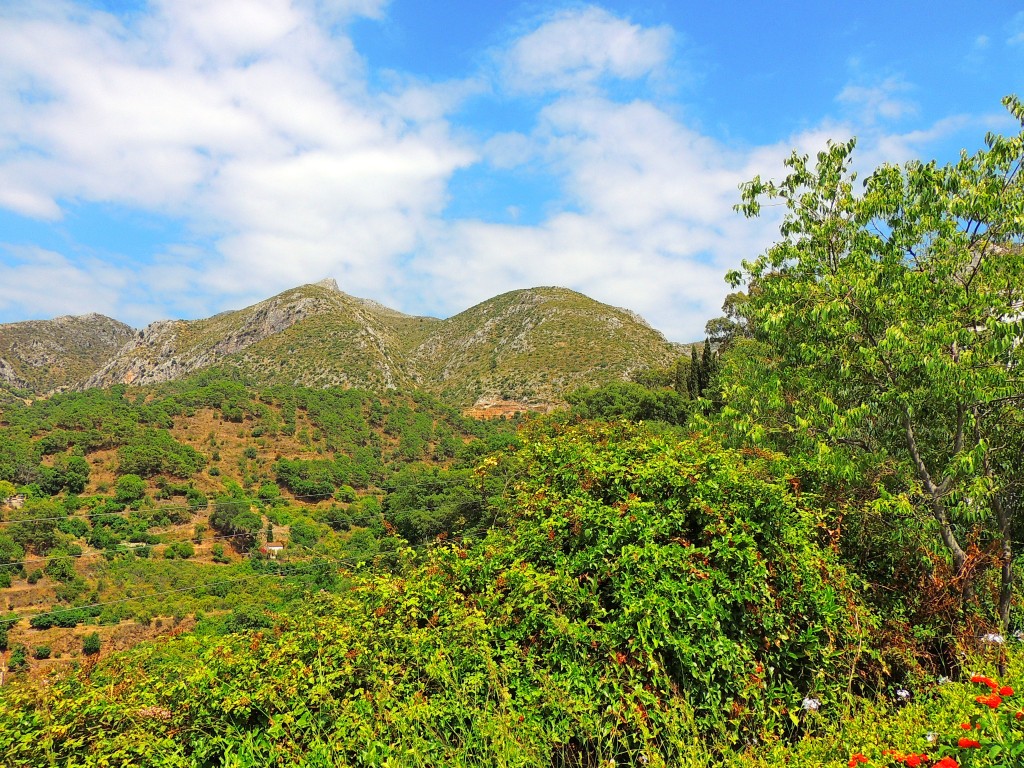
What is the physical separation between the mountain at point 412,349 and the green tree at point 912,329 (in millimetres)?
61770

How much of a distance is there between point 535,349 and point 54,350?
120 m

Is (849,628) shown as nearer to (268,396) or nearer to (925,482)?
(925,482)

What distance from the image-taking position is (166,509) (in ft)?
149

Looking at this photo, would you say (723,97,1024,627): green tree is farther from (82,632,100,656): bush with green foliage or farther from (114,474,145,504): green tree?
(114,474,145,504): green tree

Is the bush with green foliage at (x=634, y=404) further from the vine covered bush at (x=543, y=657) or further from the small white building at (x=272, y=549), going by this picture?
the vine covered bush at (x=543, y=657)

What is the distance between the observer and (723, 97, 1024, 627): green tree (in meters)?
5.59

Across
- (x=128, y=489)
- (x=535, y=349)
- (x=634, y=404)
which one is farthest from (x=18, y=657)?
(x=535, y=349)

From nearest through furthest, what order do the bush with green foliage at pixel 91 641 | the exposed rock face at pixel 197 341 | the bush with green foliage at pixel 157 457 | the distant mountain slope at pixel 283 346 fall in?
1. the bush with green foliage at pixel 91 641
2. the bush with green foliage at pixel 157 457
3. the distant mountain slope at pixel 283 346
4. the exposed rock face at pixel 197 341

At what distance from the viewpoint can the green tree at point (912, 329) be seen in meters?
5.59

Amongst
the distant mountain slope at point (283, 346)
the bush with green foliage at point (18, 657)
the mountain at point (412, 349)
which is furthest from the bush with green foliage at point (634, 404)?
the distant mountain slope at point (283, 346)

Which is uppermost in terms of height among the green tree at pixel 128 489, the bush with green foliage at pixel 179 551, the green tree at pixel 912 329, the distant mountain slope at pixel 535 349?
the distant mountain slope at pixel 535 349

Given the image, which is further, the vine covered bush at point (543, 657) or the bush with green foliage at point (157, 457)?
the bush with green foliage at point (157, 457)

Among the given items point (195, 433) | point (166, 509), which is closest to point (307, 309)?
point (195, 433)

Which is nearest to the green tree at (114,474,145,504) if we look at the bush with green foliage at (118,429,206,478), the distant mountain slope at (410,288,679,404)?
the bush with green foliage at (118,429,206,478)
